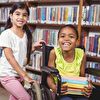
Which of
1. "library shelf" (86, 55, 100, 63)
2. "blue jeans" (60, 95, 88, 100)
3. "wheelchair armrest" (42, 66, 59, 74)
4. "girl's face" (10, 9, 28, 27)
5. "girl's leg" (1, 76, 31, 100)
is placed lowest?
"blue jeans" (60, 95, 88, 100)

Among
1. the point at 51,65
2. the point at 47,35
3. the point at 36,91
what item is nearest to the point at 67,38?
the point at 51,65

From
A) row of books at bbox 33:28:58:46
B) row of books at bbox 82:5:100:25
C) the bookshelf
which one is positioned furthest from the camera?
row of books at bbox 33:28:58:46

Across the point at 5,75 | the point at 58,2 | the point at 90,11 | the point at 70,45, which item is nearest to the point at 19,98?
the point at 5,75

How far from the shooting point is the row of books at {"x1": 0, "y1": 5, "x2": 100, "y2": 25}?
120 inches

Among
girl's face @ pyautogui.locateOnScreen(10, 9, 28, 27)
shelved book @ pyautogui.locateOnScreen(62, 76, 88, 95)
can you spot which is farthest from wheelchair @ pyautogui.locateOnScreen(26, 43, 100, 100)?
girl's face @ pyautogui.locateOnScreen(10, 9, 28, 27)

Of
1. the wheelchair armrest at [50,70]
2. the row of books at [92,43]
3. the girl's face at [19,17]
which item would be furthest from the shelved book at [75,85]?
the row of books at [92,43]

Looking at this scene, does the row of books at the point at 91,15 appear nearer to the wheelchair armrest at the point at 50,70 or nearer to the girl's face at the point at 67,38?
the girl's face at the point at 67,38

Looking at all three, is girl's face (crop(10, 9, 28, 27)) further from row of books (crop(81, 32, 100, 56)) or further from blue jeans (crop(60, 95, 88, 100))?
row of books (crop(81, 32, 100, 56))

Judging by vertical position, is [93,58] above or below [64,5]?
below

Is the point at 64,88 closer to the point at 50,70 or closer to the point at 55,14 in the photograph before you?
the point at 50,70

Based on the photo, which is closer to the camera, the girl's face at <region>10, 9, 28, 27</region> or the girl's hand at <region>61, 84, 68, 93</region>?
the girl's hand at <region>61, 84, 68, 93</region>

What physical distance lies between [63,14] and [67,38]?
125 centimetres

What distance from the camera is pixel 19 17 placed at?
2199 mm

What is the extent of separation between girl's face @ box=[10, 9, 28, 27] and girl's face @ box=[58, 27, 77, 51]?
341 mm
